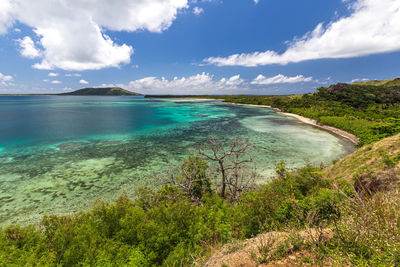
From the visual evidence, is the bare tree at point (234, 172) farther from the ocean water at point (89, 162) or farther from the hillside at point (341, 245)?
the hillside at point (341, 245)

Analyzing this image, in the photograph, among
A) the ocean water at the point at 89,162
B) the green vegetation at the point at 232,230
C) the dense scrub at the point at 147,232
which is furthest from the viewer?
the ocean water at the point at 89,162

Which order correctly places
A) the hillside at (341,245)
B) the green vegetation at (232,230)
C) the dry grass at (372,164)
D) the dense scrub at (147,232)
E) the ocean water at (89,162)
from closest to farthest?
the hillside at (341,245), the green vegetation at (232,230), the dense scrub at (147,232), the dry grass at (372,164), the ocean water at (89,162)

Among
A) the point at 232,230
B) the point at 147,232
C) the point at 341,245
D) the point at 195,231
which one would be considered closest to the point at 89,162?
the point at 147,232

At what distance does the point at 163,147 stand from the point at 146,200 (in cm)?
1872

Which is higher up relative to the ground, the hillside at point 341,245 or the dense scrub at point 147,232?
the hillside at point 341,245

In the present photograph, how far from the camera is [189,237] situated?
795 cm

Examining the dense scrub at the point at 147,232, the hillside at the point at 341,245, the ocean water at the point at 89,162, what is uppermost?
the hillside at the point at 341,245

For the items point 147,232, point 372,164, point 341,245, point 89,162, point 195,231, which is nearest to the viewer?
point 341,245

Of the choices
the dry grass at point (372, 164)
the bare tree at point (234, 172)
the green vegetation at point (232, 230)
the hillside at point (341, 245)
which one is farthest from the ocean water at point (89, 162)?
the hillside at point (341, 245)

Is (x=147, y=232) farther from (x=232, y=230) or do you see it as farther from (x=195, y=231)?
(x=232, y=230)

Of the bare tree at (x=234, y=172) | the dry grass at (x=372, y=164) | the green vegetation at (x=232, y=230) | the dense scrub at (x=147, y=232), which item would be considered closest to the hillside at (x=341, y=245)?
the green vegetation at (x=232, y=230)

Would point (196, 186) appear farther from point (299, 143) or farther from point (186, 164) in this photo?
point (299, 143)

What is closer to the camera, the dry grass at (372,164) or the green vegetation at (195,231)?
the green vegetation at (195,231)

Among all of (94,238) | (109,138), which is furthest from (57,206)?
(109,138)
